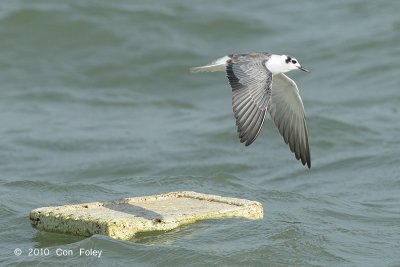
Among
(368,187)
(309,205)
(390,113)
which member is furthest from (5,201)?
(390,113)

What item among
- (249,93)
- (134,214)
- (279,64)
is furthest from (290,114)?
(134,214)

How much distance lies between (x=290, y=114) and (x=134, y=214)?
2.86 m

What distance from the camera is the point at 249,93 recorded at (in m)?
9.55

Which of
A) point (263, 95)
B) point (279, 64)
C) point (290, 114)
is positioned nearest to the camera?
point (263, 95)

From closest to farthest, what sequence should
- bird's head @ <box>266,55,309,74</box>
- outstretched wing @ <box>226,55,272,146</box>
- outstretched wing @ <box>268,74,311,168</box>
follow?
outstretched wing @ <box>226,55,272,146</box>, bird's head @ <box>266,55,309,74</box>, outstretched wing @ <box>268,74,311,168</box>

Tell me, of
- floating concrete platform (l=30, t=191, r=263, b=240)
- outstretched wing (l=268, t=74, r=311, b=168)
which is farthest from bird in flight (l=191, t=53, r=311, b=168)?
floating concrete platform (l=30, t=191, r=263, b=240)

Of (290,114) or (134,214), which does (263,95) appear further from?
(134,214)

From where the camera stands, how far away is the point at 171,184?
11609 millimetres

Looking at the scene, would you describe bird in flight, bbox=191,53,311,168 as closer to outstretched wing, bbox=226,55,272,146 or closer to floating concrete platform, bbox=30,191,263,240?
outstretched wing, bbox=226,55,272,146

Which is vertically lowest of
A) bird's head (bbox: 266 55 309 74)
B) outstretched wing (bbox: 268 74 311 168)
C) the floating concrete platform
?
the floating concrete platform

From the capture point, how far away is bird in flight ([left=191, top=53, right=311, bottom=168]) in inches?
366

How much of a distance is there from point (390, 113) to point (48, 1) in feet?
29.2

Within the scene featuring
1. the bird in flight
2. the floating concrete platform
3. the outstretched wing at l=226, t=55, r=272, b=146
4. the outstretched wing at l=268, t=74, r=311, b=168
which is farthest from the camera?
the outstretched wing at l=268, t=74, r=311, b=168

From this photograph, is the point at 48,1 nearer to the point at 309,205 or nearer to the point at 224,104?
the point at 224,104
